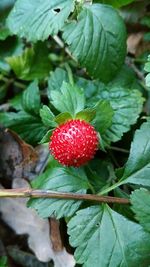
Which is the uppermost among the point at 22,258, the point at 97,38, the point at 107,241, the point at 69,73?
the point at 97,38

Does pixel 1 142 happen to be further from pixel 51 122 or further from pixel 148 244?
pixel 148 244

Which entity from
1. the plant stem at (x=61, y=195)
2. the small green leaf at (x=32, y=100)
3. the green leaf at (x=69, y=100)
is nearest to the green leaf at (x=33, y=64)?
the small green leaf at (x=32, y=100)

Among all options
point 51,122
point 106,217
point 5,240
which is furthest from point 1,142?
point 106,217

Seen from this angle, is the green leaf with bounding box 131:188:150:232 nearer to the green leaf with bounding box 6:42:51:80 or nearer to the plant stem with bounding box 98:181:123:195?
the plant stem with bounding box 98:181:123:195

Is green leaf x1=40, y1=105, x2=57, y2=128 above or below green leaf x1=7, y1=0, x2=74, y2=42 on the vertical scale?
below

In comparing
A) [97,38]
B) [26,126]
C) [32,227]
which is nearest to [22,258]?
[32,227]

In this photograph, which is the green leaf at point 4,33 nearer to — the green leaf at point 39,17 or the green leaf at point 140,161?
the green leaf at point 39,17

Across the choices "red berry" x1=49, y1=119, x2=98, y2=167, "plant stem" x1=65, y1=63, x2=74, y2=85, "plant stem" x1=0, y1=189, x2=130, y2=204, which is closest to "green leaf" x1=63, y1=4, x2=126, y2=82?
"plant stem" x1=65, y1=63, x2=74, y2=85

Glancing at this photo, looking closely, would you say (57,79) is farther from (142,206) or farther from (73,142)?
(142,206)
